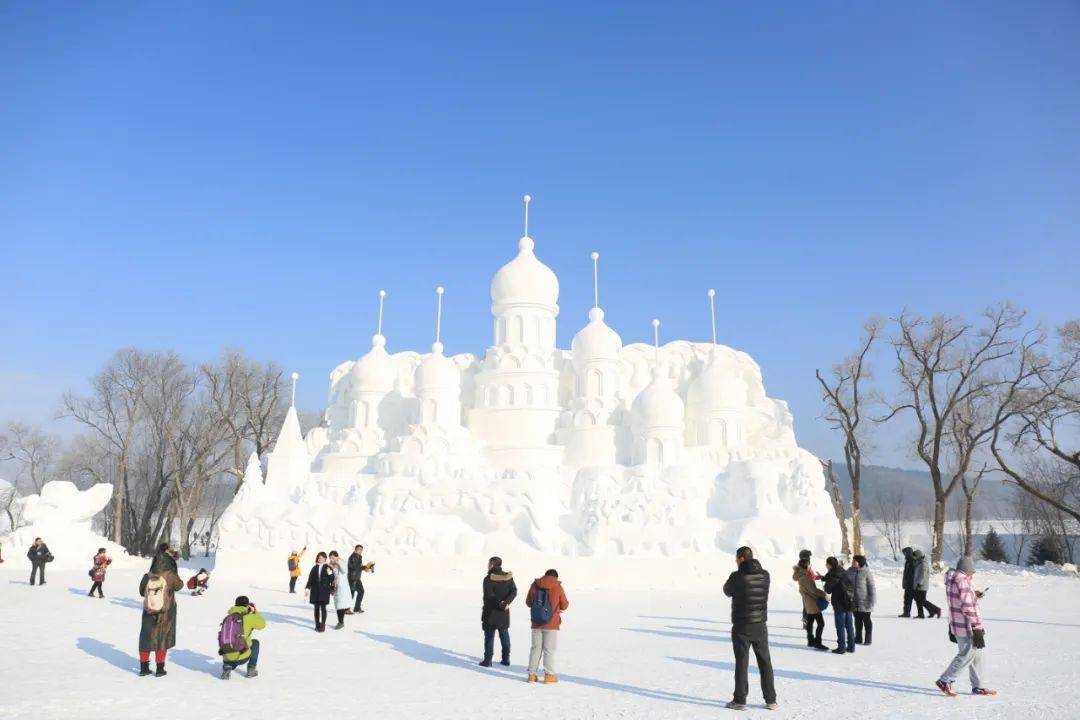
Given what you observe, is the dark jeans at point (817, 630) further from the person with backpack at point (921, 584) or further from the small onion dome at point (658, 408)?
the small onion dome at point (658, 408)

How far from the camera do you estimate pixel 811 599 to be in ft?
41.6

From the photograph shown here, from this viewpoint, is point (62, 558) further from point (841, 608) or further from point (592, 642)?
point (841, 608)

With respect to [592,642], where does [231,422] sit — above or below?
above

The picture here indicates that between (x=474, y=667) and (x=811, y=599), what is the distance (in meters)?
5.53

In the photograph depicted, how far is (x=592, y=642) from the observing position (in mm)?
13641

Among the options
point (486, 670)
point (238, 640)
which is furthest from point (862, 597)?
point (238, 640)

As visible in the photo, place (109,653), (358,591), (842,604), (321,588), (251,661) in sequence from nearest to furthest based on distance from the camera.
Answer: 1. (251,661)
2. (109,653)
3. (842,604)
4. (321,588)
5. (358,591)

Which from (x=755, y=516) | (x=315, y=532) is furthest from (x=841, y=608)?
(x=315, y=532)

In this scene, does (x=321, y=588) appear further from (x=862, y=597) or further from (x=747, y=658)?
(x=862, y=597)

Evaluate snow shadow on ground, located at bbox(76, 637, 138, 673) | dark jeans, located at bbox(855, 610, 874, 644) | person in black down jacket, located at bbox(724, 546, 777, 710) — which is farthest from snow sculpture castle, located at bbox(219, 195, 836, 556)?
person in black down jacket, located at bbox(724, 546, 777, 710)

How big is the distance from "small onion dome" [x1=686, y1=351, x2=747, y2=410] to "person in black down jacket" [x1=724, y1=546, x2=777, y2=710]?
26.6 m

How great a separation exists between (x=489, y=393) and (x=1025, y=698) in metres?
28.8

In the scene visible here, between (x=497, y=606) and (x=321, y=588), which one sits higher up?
(x=497, y=606)

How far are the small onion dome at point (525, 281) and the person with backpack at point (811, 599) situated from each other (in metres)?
26.3
